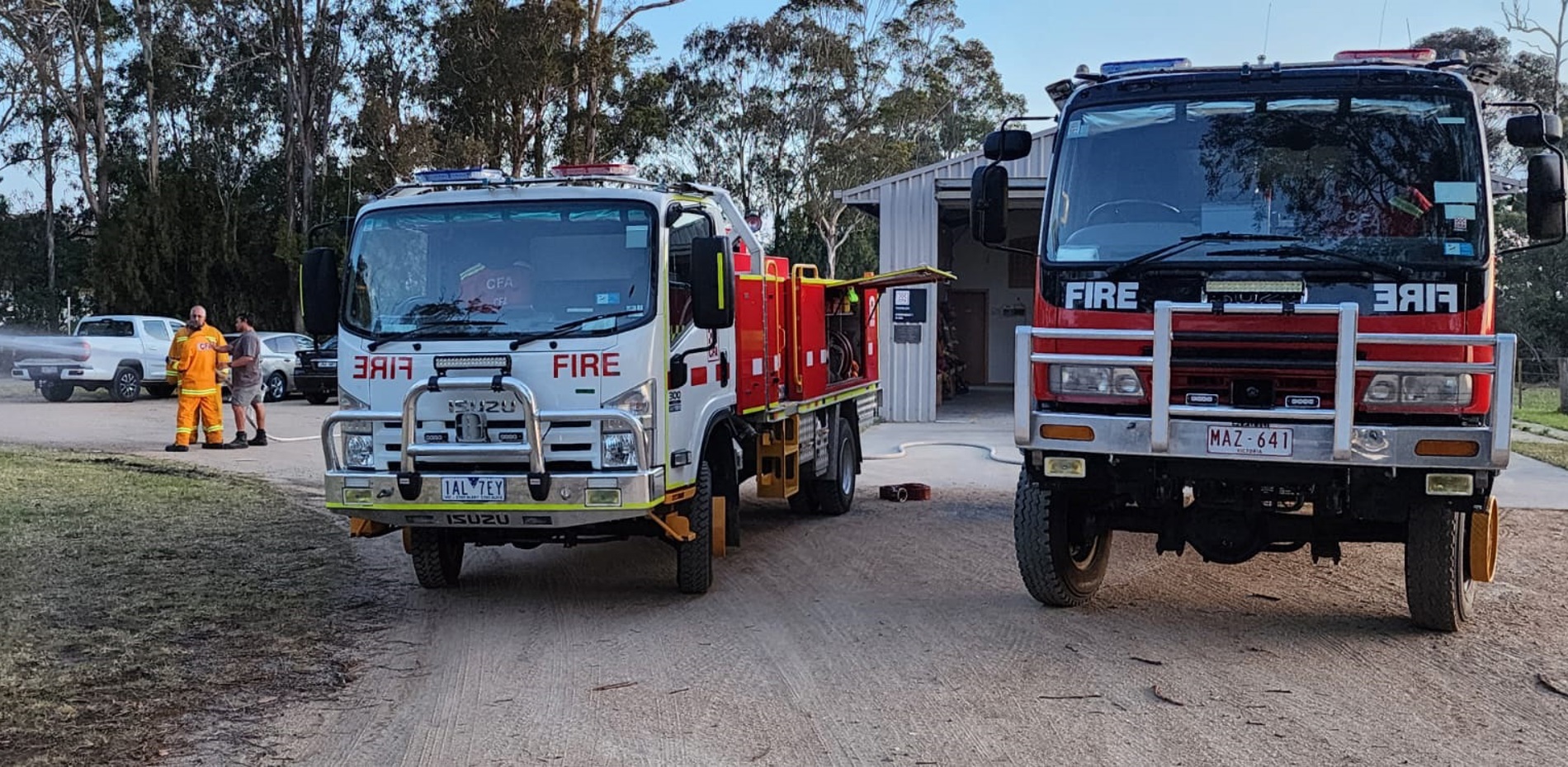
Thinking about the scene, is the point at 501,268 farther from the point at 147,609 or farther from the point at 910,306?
the point at 910,306

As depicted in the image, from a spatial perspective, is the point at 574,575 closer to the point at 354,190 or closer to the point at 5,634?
the point at 5,634

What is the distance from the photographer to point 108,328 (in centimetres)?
2455

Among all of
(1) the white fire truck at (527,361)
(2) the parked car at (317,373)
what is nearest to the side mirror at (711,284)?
(1) the white fire truck at (527,361)

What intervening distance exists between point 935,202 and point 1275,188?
44.0 ft

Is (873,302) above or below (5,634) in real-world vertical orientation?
above

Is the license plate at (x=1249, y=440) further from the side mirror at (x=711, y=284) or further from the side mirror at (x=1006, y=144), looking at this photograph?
the side mirror at (x=711, y=284)

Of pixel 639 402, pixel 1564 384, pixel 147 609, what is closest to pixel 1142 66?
pixel 639 402

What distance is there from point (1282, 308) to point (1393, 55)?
→ 1.59 metres

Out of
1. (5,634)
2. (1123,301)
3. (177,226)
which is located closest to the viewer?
(1123,301)

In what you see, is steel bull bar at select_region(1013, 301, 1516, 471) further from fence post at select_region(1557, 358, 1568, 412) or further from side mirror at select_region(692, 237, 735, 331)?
fence post at select_region(1557, 358, 1568, 412)

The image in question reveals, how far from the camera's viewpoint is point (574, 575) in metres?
8.74

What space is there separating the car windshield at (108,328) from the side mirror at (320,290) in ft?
63.4

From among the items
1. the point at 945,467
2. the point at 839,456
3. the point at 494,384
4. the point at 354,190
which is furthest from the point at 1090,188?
the point at 354,190

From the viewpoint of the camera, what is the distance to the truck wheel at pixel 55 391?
24484 mm
